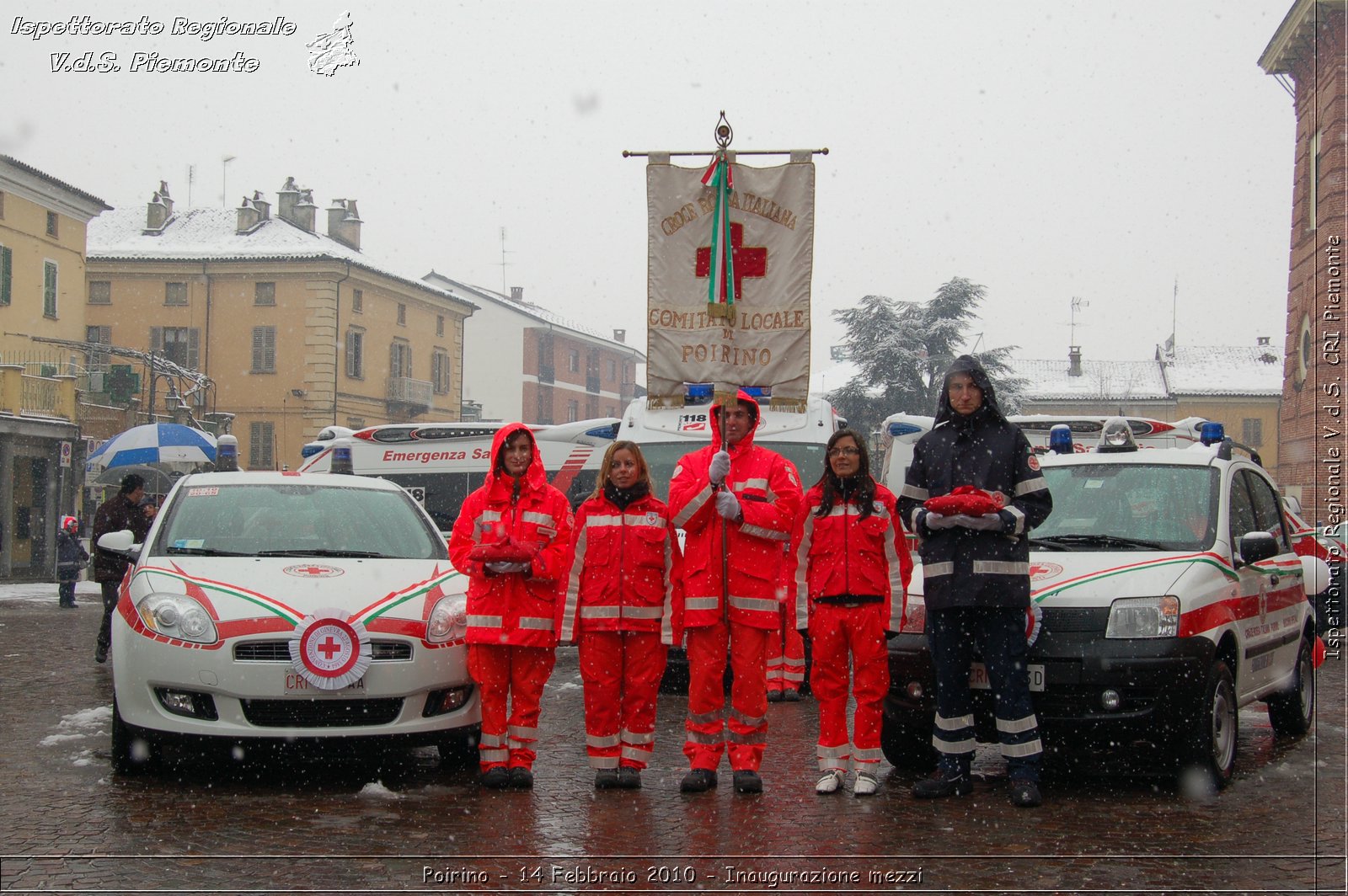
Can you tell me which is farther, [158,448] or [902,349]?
[902,349]

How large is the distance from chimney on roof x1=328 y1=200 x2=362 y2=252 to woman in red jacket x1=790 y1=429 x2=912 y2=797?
177 ft

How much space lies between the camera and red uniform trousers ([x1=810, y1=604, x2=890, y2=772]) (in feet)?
21.9

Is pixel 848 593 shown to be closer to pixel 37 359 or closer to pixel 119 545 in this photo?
pixel 119 545

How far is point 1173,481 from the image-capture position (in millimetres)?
7672

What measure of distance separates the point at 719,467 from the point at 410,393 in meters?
51.3

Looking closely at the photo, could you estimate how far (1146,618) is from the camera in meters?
6.52

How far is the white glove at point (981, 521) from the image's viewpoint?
6.39 m

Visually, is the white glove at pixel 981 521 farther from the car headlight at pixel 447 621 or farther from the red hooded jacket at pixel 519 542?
the car headlight at pixel 447 621

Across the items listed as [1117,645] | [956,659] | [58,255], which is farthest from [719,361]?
[58,255]

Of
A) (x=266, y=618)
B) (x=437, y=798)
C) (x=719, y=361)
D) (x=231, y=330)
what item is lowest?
(x=437, y=798)

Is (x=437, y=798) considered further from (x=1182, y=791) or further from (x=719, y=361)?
(x=1182, y=791)

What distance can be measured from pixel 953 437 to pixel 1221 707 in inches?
75.9

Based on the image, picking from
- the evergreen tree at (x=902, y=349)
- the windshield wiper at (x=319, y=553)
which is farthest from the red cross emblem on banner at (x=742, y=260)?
the evergreen tree at (x=902, y=349)

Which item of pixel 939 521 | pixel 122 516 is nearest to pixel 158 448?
pixel 122 516
